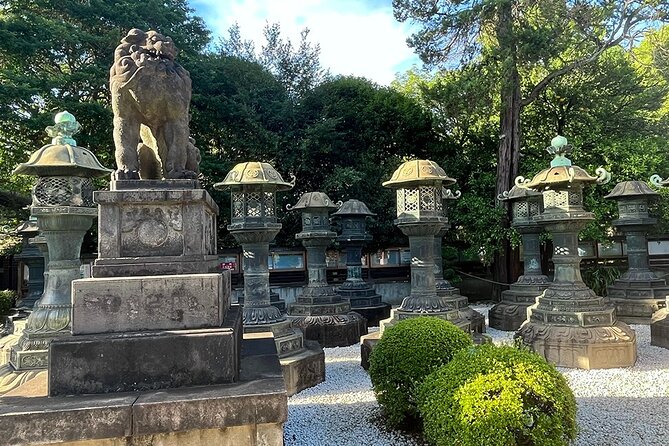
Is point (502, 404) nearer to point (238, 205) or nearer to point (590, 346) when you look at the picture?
point (590, 346)

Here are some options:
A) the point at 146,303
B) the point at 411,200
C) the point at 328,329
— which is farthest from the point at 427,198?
the point at 146,303

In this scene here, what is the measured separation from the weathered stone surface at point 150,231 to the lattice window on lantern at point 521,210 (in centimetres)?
812

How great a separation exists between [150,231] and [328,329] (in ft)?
18.1

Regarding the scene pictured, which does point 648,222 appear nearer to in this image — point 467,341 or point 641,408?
point 641,408

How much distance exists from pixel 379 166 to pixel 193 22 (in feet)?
27.7

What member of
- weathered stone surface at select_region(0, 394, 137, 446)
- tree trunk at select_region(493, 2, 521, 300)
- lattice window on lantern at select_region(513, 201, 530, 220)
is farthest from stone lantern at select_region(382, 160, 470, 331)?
tree trunk at select_region(493, 2, 521, 300)

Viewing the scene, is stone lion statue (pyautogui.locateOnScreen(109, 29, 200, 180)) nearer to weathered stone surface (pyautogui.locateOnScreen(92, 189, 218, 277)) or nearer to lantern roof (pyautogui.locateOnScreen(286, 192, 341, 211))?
weathered stone surface (pyautogui.locateOnScreen(92, 189, 218, 277))

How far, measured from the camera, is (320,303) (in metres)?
8.36

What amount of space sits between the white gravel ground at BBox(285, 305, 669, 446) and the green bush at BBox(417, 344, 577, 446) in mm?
974

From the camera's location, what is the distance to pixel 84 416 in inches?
91.4

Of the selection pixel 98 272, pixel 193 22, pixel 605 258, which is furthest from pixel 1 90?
pixel 605 258

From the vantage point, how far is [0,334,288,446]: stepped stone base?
2.29 metres

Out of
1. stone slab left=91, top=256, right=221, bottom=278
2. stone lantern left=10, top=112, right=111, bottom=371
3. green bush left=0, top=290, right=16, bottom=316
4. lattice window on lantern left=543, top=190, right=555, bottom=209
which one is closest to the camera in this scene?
stone slab left=91, top=256, right=221, bottom=278

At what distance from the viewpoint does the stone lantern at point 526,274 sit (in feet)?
29.9
